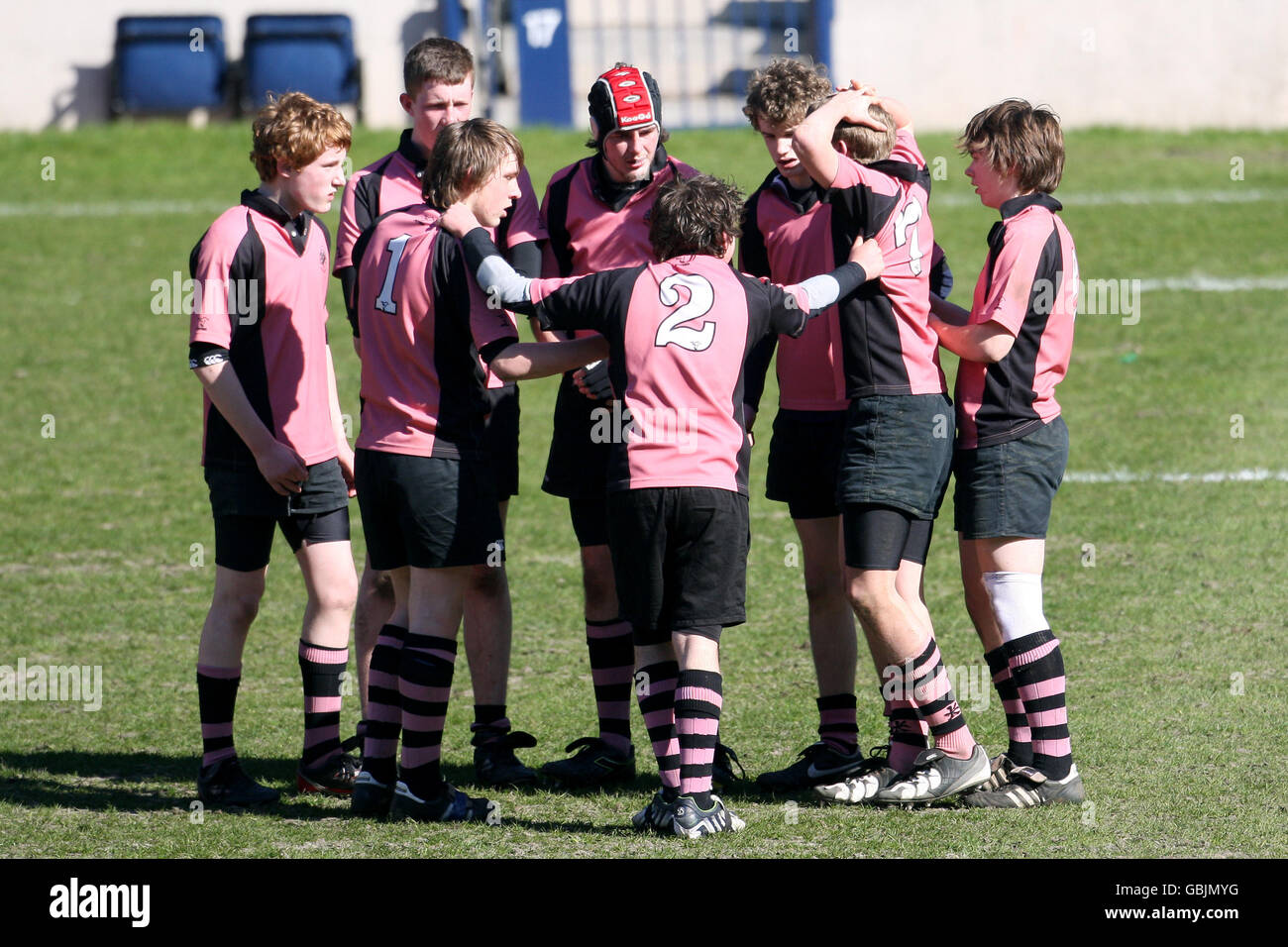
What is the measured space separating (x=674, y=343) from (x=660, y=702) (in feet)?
3.70

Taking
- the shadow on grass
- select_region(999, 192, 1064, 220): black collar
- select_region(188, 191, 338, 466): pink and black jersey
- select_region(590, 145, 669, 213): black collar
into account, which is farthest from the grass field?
select_region(590, 145, 669, 213): black collar

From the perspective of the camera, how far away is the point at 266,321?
5172 millimetres

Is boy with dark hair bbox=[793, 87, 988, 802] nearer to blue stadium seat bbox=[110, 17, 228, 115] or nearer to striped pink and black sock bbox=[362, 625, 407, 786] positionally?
striped pink and black sock bbox=[362, 625, 407, 786]

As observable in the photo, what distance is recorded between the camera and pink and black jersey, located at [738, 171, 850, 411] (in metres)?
5.19

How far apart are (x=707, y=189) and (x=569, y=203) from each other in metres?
0.87

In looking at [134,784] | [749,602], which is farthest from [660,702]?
[749,602]

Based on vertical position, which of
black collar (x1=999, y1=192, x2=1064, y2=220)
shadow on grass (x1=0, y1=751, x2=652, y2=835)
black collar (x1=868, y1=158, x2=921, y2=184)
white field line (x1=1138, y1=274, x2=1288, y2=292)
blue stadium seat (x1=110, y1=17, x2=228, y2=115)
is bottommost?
shadow on grass (x1=0, y1=751, x2=652, y2=835)

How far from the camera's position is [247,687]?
661cm

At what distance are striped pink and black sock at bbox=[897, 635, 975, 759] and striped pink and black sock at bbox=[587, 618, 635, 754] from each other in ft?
3.40

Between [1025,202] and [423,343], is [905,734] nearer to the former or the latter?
[1025,202]

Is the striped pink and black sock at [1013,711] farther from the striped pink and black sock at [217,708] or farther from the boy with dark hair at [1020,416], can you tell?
the striped pink and black sock at [217,708]

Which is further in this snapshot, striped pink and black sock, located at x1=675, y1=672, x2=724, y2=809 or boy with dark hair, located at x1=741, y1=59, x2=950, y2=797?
boy with dark hair, located at x1=741, y1=59, x2=950, y2=797

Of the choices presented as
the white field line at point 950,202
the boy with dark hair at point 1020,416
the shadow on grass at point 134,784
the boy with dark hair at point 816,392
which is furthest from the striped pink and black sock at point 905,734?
the white field line at point 950,202
